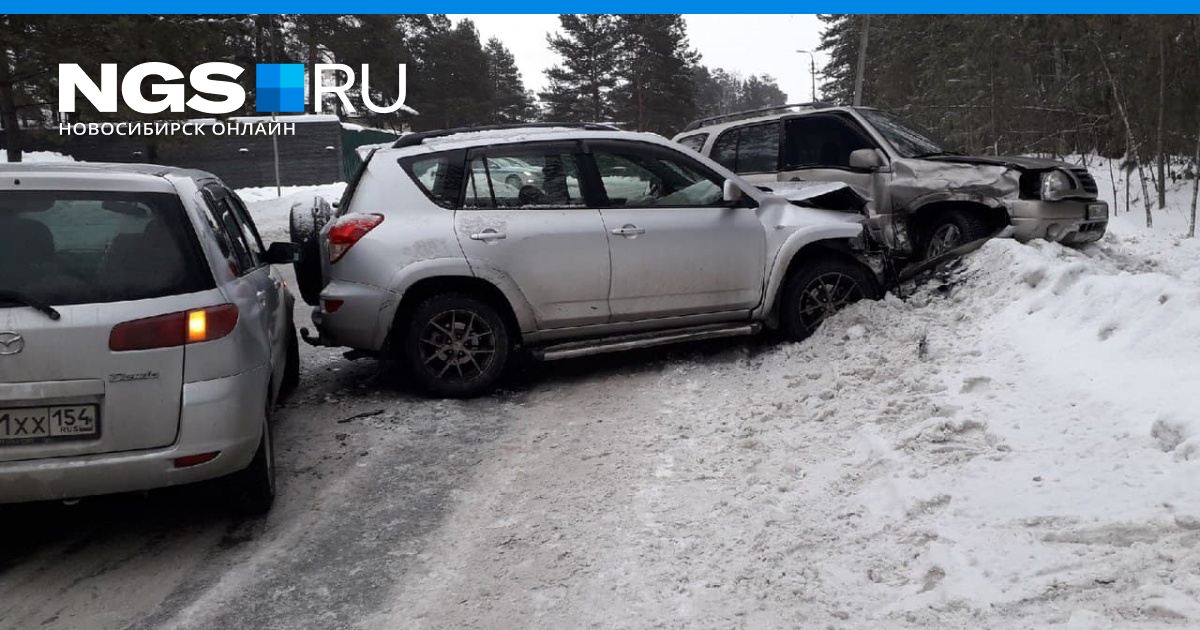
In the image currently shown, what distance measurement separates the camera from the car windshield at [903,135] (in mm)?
8875

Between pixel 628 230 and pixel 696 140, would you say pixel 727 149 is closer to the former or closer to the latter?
pixel 696 140

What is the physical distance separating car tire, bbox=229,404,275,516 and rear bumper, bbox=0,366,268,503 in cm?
17

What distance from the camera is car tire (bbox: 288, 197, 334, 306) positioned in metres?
6.90

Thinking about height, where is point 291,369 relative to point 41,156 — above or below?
below

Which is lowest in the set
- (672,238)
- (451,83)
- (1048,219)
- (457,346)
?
(457,346)

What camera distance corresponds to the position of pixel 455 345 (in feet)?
20.6

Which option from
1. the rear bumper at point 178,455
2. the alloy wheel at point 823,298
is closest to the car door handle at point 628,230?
the alloy wheel at point 823,298

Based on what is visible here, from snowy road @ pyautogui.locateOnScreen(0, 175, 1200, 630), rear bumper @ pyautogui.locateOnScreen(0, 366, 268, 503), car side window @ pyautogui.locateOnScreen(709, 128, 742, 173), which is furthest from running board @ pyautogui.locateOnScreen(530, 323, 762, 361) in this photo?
car side window @ pyautogui.locateOnScreen(709, 128, 742, 173)

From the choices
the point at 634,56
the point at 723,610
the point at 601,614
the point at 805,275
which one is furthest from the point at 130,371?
the point at 634,56

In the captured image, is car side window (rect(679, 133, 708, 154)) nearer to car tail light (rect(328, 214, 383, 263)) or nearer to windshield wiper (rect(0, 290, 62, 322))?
car tail light (rect(328, 214, 383, 263))

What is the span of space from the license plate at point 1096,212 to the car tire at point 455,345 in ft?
18.1

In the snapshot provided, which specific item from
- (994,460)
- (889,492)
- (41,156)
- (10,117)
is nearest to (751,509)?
(889,492)

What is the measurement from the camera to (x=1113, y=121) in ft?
58.5

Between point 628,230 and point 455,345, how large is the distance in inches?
57.3
